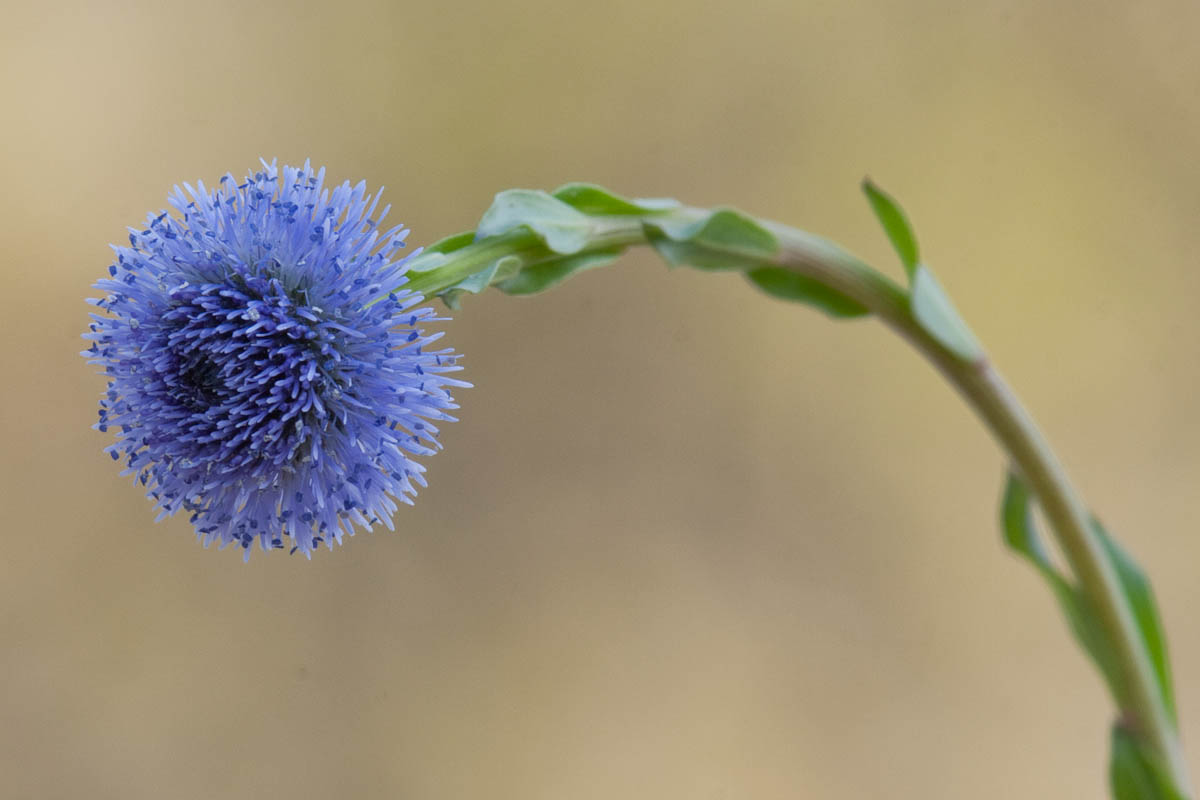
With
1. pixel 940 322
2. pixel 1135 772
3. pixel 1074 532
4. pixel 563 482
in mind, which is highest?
pixel 563 482

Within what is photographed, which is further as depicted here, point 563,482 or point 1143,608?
point 563,482

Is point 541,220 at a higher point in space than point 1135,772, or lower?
higher

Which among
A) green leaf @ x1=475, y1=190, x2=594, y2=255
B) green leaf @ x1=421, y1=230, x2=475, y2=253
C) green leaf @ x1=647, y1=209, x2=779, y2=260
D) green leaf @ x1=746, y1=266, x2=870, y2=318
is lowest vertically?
green leaf @ x1=746, y1=266, x2=870, y2=318

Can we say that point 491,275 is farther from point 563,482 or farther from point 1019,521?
point 563,482

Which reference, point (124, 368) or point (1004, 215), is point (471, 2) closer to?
point (1004, 215)

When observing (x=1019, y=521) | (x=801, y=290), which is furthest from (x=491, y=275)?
(x=1019, y=521)

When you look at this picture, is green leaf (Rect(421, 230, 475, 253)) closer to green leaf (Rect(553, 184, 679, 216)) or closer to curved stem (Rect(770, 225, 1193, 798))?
green leaf (Rect(553, 184, 679, 216))

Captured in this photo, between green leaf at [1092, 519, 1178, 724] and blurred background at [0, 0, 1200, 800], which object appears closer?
green leaf at [1092, 519, 1178, 724]

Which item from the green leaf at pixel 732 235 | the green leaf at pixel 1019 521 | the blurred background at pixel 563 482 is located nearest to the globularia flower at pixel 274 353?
the green leaf at pixel 732 235

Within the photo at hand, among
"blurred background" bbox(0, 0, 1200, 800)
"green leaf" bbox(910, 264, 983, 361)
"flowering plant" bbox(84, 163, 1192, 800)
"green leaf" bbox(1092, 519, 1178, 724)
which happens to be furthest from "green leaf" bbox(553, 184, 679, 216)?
"blurred background" bbox(0, 0, 1200, 800)
